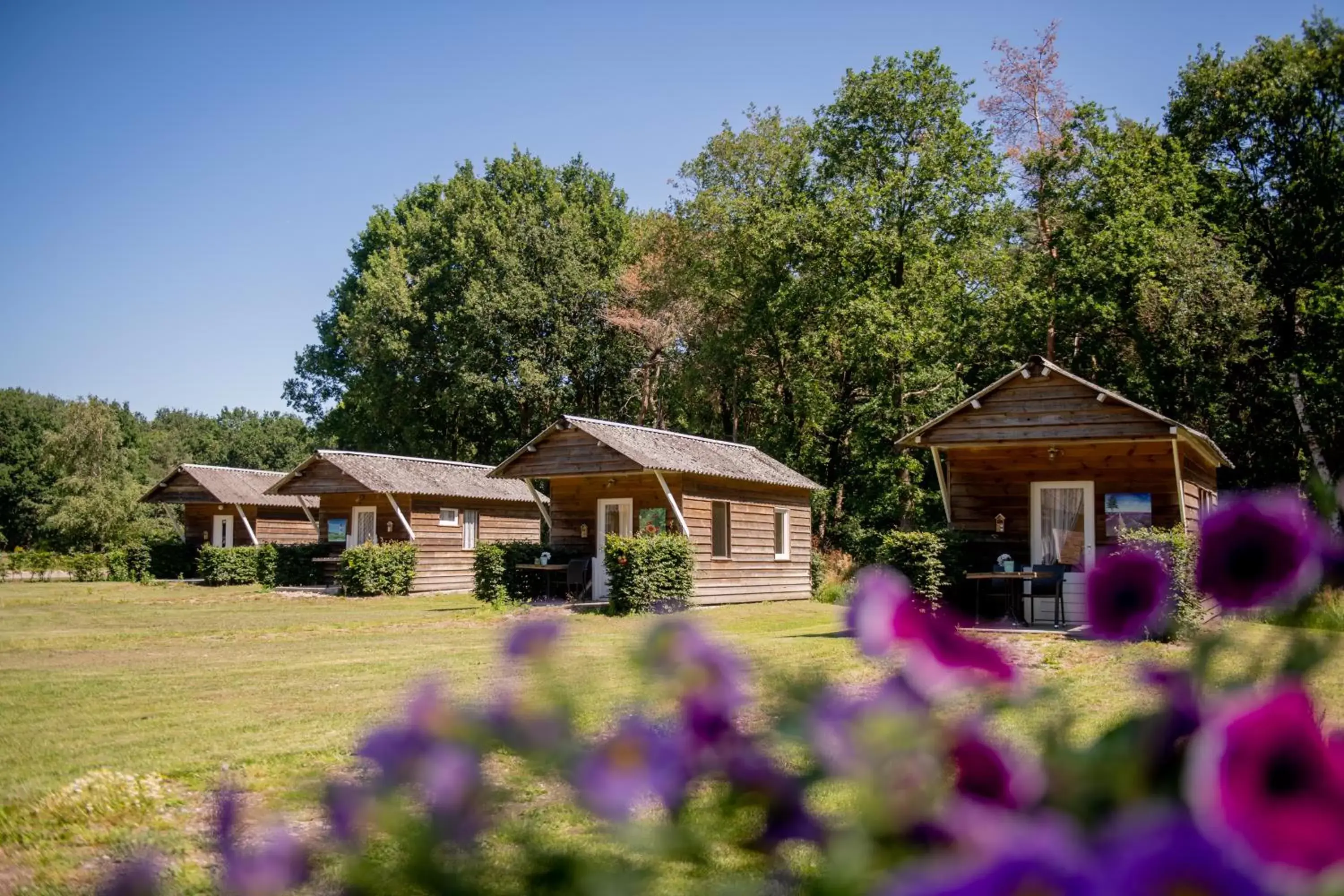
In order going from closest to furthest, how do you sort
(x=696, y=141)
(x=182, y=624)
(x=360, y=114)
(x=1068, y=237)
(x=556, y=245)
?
(x=182, y=624), (x=360, y=114), (x=1068, y=237), (x=696, y=141), (x=556, y=245)

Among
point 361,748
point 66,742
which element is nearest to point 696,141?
point 66,742

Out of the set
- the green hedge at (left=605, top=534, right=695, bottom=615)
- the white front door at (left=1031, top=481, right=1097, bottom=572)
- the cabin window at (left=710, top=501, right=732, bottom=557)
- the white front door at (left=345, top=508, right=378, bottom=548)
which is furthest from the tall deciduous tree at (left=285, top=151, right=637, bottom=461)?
the white front door at (left=1031, top=481, right=1097, bottom=572)

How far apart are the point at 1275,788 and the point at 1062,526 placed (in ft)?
59.2

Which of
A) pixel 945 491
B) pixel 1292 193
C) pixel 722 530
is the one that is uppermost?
pixel 1292 193

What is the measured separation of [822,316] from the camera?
99.3 feet

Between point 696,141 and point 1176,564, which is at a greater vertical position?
point 696,141

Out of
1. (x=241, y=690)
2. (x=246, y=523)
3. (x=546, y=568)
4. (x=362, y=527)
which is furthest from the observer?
(x=246, y=523)

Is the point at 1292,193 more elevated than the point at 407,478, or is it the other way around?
the point at 1292,193

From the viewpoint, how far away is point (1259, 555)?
2.66 feet

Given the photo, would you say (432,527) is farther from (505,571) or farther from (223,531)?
(223,531)

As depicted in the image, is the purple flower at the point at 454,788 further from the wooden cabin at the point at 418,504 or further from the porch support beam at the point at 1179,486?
the wooden cabin at the point at 418,504

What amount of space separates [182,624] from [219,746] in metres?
12.7

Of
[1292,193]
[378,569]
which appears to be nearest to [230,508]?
[378,569]

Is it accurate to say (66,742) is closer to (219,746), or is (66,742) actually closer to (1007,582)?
(219,746)
